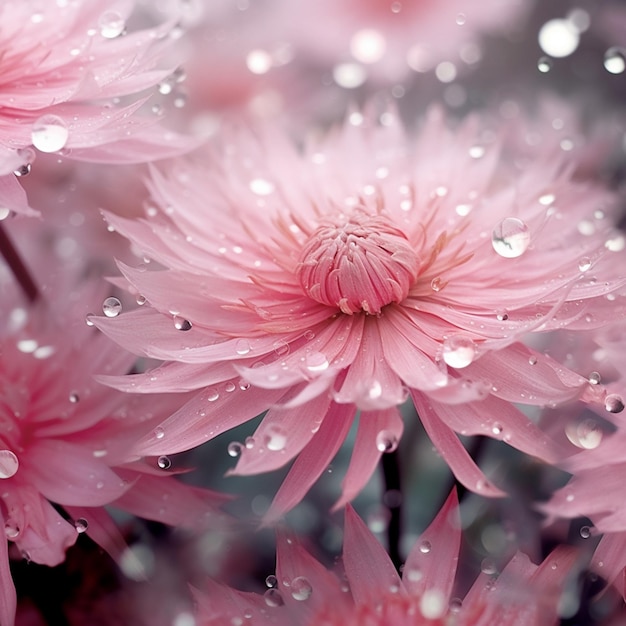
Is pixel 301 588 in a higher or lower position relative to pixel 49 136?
lower

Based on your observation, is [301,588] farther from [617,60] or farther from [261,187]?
[617,60]

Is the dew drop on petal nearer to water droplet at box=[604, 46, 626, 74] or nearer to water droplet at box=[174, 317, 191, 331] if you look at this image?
water droplet at box=[174, 317, 191, 331]

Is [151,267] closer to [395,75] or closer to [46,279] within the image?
[46,279]

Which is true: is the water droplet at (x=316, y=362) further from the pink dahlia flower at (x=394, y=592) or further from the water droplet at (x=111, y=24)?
the water droplet at (x=111, y=24)

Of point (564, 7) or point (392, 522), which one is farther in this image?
point (564, 7)

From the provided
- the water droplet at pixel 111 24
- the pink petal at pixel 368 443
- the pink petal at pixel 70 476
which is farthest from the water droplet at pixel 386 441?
the water droplet at pixel 111 24

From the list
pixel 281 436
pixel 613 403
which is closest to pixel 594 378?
pixel 613 403

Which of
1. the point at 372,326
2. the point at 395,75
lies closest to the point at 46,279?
the point at 372,326
